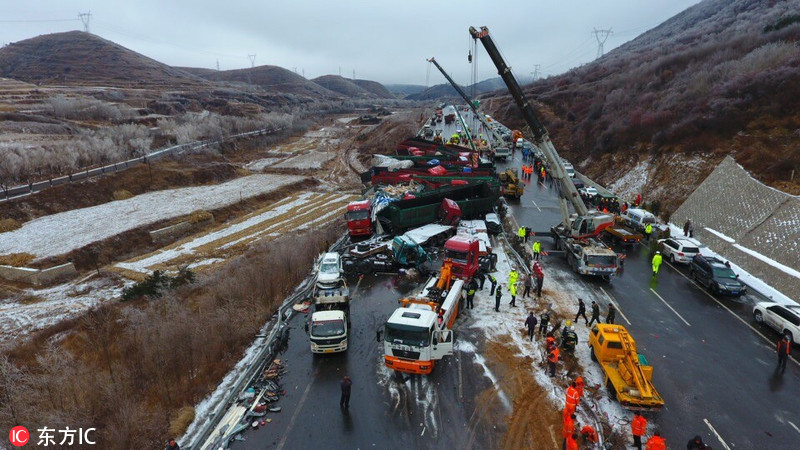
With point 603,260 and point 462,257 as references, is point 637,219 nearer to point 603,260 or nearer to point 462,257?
point 603,260

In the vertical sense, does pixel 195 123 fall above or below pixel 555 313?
above

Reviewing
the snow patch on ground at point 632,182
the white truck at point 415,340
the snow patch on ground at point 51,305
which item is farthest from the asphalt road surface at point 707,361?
the snow patch on ground at point 51,305

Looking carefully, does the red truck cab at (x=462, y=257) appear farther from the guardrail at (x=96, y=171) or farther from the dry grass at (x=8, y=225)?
the guardrail at (x=96, y=171)

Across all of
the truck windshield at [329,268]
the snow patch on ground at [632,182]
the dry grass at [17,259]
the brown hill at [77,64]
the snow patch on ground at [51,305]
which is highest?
the brown hill at [77,64]

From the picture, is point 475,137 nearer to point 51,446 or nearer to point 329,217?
point 329,217

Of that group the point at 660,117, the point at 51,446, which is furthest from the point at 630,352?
the point at 660,117

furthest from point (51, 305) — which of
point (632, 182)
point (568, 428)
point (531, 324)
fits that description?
point (632, 182)
